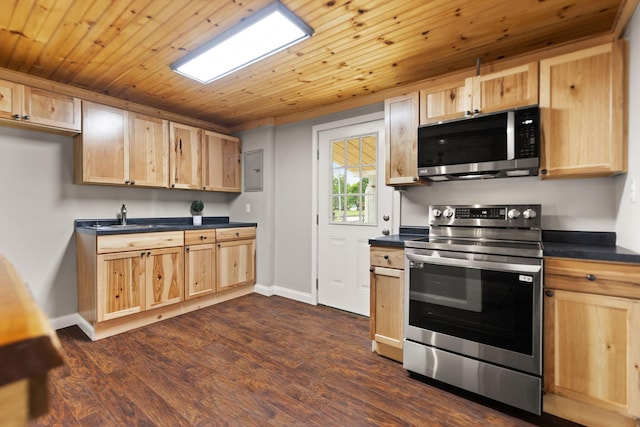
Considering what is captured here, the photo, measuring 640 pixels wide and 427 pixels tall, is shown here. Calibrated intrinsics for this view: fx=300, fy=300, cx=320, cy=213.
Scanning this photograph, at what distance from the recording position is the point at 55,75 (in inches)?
106

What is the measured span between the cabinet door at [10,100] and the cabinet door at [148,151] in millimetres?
836

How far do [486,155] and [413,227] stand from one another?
96 centimetres

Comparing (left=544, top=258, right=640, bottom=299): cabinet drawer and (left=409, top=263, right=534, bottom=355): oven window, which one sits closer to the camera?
(left=544, top=258, right=640, bottom=299): cabinet drawer

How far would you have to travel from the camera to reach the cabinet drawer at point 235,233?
3.64 metres

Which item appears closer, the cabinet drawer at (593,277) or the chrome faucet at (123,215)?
the cabinet drawer at (593,277)

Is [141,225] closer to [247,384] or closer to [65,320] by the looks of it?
[65,320]

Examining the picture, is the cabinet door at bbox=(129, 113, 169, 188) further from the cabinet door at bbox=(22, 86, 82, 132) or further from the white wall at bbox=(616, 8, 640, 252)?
the white wall at bbox=(616, 8, 640, 252)

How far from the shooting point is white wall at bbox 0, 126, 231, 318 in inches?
104

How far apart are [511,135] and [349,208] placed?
1724mm

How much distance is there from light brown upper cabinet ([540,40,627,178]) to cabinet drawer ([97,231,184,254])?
328 cm

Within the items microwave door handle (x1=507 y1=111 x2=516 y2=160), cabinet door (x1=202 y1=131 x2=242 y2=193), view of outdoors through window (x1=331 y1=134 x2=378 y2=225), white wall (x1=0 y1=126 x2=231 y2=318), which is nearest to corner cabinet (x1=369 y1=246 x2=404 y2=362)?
view of outdoors through window (x1=331 y1=134 x2=378 y2=225)

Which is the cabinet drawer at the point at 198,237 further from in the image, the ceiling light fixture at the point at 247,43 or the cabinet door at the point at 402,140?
the cabinet door at the point at 402,140

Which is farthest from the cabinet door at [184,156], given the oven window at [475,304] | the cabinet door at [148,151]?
the oven window at [475,304]

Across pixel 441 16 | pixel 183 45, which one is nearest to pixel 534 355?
pixel 441 16
